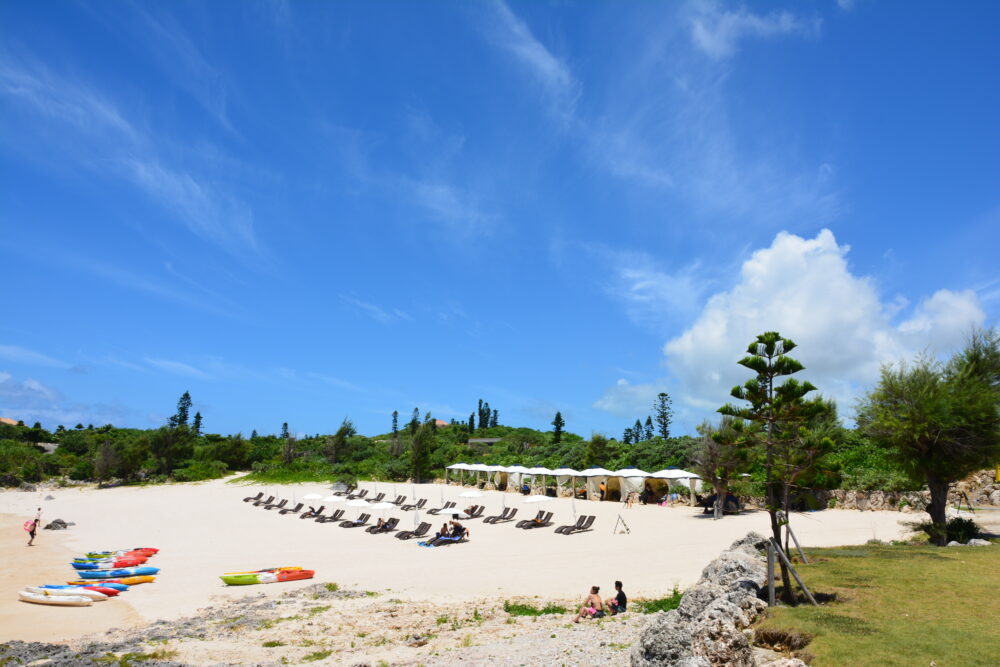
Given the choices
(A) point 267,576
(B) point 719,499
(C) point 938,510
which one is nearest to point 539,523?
(B) point 719,499

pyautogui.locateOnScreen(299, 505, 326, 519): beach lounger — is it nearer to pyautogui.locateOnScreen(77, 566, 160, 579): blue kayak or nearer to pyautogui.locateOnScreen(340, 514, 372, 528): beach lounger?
pyautogui.locateOnScreen(340, 514, 372, 528): beach lounger

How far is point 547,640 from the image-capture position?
9.64 meters

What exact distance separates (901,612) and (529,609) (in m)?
6.87

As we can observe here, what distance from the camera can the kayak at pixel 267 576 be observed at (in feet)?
53.4

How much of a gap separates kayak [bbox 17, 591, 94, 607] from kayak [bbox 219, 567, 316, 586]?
3.29m

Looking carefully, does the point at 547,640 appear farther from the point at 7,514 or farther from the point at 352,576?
the point at 7,514

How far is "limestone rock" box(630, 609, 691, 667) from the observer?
715 cm

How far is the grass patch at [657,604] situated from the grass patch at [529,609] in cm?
160

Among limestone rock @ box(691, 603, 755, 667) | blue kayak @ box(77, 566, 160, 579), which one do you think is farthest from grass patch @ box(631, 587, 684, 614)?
blue kayak @ box(77, 566, 160, 579)

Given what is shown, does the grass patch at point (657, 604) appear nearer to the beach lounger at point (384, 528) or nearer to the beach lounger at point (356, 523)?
the beach lounger at point (384, 528)

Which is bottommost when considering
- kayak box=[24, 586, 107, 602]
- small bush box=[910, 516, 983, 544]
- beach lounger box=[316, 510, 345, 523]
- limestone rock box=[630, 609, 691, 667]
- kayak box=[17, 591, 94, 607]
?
kayak box=[17, 591, 94, 607]

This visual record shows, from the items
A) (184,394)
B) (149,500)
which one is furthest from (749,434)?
(184,394)

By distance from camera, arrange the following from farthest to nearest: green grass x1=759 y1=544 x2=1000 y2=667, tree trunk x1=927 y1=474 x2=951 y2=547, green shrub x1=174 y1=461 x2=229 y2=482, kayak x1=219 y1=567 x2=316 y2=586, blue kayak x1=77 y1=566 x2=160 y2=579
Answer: green shrub x1=174 y1=461 x2=229 y2=482 < blue kayak x1=77 y1=566 x2=160 y2=579 < kayak x1=219 y1=567 x2=316 y2=586 < tree trunk x1=927 y1=474 x2=951 y2=547 < green grass x1=759 y1=544 x2=1000 y2=667

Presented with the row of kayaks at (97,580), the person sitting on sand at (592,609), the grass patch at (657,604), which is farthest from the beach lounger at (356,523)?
the person sitting on sand at (592,609)
